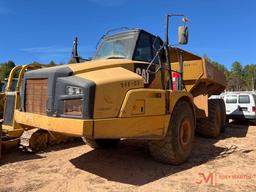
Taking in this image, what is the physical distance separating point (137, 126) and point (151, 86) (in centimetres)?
110

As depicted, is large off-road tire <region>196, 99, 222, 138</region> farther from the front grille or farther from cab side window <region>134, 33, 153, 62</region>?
the front grille

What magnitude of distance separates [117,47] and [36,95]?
75.7 inches

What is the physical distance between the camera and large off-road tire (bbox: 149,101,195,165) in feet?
19.5

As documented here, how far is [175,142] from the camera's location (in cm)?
600

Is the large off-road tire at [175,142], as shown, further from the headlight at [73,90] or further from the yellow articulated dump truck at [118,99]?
the headlight at [73,90]

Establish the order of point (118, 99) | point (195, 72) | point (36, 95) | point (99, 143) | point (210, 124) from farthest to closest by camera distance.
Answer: point (210, 124) → point (195, 72) → point (99, 143) → point (36, 95) → point (118, 99)

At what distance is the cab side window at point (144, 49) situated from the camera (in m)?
5.88

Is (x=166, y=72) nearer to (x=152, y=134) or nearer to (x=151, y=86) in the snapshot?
(x=151, y=86)

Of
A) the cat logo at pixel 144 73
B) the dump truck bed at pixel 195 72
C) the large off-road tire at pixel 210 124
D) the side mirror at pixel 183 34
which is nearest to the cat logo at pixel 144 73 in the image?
the cat logo at pixel 144 73

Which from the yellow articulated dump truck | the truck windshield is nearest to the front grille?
the yellow articulated dump truck

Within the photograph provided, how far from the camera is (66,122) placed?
15.0 ft

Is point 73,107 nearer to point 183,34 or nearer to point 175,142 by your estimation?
point 175,142

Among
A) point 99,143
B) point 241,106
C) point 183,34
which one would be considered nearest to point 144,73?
point 183,34

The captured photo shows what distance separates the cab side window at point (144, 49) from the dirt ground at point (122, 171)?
2164mm
